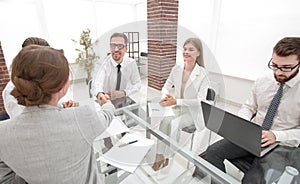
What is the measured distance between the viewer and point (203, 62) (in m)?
1.46

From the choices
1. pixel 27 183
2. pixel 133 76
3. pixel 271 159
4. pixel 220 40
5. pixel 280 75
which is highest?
pixel 220 40

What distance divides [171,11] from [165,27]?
19.4 inches

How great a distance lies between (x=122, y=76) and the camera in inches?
61.0

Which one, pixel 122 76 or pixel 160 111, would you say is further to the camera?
pixel 122 76

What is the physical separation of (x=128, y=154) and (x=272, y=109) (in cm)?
92

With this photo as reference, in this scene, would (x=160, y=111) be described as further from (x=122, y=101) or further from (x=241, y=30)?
(x=241, y=30)

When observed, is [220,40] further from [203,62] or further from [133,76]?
[133,76]

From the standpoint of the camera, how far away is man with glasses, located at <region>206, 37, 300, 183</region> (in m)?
0.94

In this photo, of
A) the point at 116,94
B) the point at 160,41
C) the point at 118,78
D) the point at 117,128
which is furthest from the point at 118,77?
the point at 117,128

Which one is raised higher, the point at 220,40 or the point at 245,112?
the point at 220,40

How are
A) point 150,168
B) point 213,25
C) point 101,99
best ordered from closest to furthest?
point 150,168, point 101,99, point 213,25

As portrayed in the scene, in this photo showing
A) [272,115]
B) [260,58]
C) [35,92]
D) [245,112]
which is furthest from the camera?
[260,58]

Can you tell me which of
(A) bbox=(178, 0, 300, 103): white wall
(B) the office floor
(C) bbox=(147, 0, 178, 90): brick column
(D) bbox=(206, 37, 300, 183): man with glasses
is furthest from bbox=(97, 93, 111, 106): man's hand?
(A) bbox=(178, 0, 300, 103): white wall

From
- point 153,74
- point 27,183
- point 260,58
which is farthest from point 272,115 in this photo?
point 260,58
